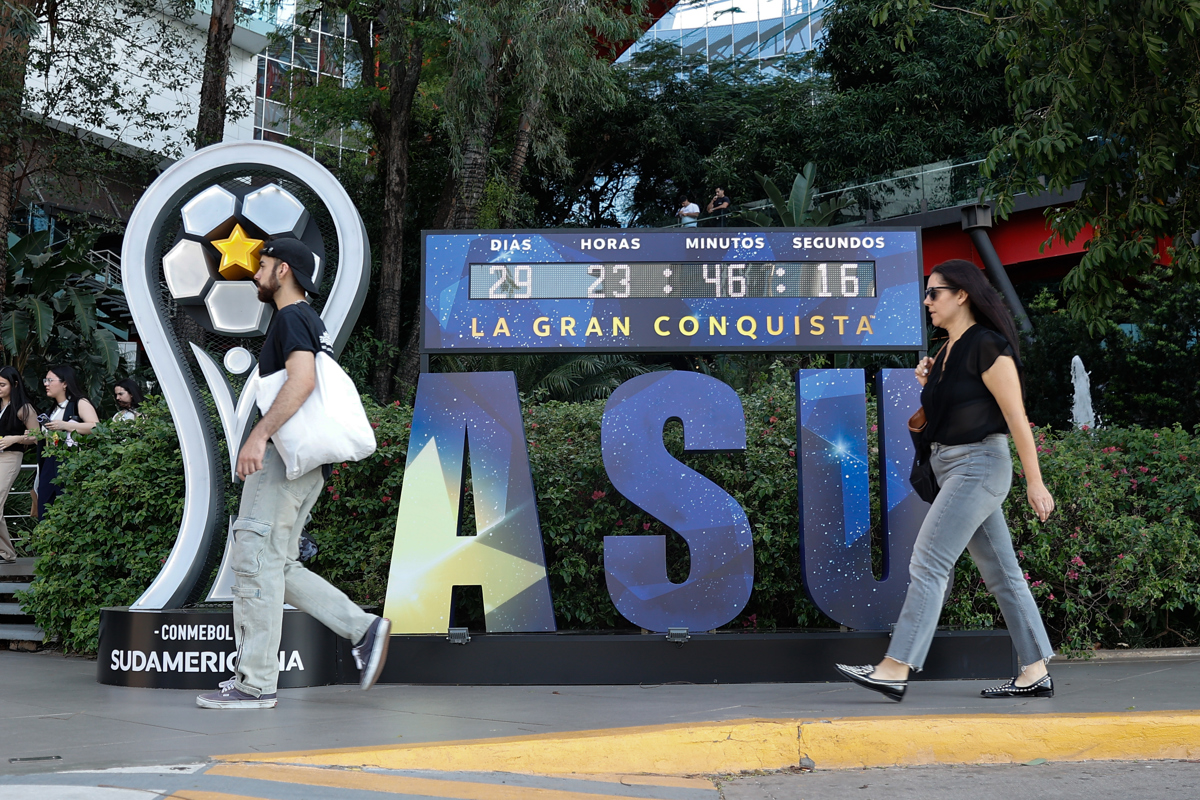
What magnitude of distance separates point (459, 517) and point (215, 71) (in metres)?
14.1

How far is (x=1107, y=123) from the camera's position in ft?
28.1

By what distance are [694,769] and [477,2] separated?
15009 mm

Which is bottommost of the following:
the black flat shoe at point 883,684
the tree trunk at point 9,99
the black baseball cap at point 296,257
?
the black flat shoe at point 883,684

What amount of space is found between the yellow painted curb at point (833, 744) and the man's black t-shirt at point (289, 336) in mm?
1822

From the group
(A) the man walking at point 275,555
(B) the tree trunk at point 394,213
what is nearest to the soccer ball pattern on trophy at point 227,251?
(A) the man walking at point 275,555

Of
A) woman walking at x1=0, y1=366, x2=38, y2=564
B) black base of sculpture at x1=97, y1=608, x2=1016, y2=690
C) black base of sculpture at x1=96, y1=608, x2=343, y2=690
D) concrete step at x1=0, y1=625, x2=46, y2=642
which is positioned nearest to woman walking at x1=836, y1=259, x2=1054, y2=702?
black base of sculpture at x1=97, y1=608, x2=1016, y2=690

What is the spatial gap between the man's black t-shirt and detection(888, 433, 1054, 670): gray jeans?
2.89 m

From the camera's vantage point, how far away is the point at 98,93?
53.4 feet

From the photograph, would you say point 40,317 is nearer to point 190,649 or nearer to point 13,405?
point 13,405

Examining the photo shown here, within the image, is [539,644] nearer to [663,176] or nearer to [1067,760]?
[1067,760]

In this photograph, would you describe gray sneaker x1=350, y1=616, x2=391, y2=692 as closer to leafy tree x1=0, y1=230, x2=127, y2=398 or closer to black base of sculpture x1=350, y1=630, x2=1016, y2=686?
black base of sculpture x1=350, y1=630, x2=1016, y2=686

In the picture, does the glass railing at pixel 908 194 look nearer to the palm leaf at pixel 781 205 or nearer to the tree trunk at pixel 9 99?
the palm leaf at pixel 781 205

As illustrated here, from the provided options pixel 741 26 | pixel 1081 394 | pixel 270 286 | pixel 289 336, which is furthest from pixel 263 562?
pixel 741 26

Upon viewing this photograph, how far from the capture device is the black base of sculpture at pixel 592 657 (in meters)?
5.44
